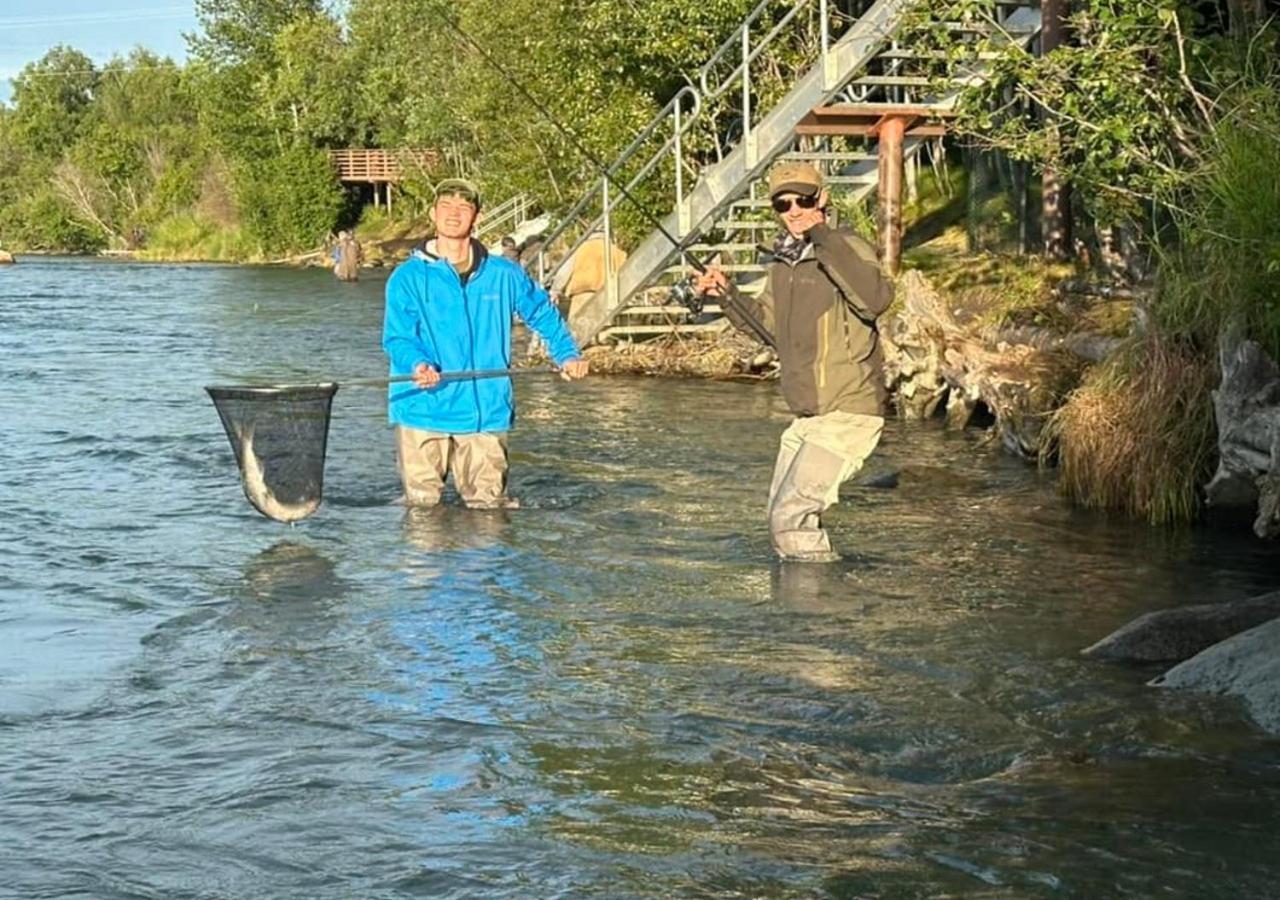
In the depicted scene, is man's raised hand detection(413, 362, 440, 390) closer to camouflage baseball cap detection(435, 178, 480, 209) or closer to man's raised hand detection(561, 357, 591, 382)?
man's raised hand detection(561, 357, 591, 382)

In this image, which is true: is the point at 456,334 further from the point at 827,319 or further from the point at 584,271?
the point at 584,271

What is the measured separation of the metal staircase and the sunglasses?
22.6ft

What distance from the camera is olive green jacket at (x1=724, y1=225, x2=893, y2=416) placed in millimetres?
9695

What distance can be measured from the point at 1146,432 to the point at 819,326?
11.2ft

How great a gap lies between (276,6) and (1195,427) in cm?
7683

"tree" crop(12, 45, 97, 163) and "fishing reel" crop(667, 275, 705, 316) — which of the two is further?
"tree" crop(12, 45, 97, 163)

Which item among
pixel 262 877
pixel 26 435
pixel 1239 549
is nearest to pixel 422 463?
pixel 1239 549

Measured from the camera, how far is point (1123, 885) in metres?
5.92

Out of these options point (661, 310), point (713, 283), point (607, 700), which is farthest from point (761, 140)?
point (607, 700)

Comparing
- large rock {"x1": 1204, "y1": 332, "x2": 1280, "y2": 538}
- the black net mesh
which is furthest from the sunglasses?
the black net mesh

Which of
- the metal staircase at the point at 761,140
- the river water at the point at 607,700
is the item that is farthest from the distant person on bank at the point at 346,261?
the river water at the point at 607,700

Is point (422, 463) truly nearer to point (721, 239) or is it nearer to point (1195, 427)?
point (1195, 427)

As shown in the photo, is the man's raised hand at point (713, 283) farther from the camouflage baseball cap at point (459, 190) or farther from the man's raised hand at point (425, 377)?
the camouflage baseball cap at point (459, 190)

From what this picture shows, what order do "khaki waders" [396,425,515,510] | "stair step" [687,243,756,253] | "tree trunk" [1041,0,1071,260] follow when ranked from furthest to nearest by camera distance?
1. "stair step" [687,243,756,253]
2. "tree trunk" [1041,0,1071,260]
3. "khaki waders" [396,425,515,510]
